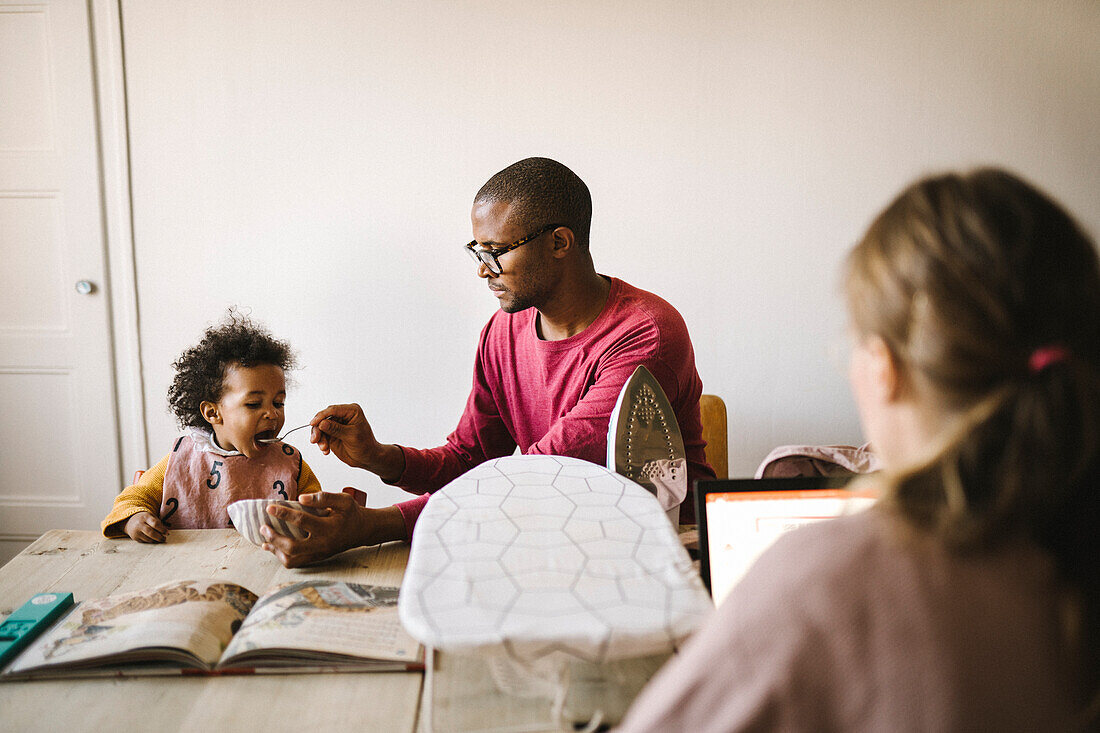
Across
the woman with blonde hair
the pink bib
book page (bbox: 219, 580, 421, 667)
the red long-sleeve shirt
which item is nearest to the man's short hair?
the red long-sleeve shirt

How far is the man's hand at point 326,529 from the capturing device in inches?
48.9

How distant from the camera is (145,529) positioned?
1.39 metres

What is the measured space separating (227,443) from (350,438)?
32cm

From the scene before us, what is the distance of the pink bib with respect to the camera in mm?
1658

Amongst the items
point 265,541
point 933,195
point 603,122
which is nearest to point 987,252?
point 933,195

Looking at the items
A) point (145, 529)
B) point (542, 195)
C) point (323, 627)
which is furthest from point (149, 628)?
point (542, 195)

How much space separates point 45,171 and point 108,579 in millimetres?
2024

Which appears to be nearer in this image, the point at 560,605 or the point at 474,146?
the point at 560,605

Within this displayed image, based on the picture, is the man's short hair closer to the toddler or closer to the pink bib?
the toddler

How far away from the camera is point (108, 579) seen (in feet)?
4.08

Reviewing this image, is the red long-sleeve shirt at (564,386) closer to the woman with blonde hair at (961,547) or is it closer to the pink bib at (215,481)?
the pink bib at (215,481)

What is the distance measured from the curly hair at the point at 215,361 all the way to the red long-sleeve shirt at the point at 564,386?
40cm

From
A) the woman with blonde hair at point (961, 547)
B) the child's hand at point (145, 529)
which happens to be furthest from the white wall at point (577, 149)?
the woman with blonde hair at point (961, 547)

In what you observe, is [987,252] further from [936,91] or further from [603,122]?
[936,91]
